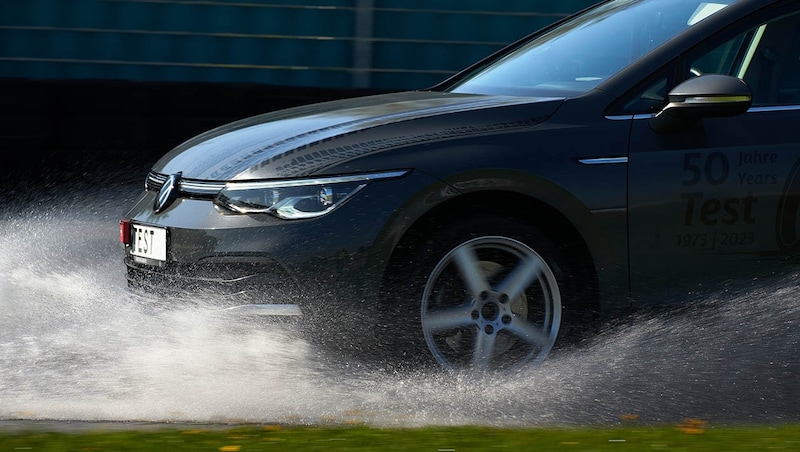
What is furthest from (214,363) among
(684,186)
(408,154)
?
(684,186)

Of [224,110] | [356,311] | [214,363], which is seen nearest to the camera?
[356,311]

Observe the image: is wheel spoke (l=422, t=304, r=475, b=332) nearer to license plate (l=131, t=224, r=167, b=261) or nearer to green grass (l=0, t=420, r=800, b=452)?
green grass (l=0, t=420, r=800, b=452)

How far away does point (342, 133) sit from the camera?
18.1 feet

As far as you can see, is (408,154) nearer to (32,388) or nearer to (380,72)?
(32,388)

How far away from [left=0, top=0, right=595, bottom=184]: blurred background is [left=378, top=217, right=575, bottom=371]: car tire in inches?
198

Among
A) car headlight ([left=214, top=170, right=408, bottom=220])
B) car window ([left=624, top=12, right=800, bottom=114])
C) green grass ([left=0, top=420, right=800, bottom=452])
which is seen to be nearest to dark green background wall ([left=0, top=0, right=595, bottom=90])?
car window ([left=624, top=12, right=800, bottom=114])

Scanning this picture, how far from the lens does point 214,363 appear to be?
18.8 feet

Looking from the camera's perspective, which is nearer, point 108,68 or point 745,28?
point 745,28

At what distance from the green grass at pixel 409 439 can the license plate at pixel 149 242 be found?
110 centimetres

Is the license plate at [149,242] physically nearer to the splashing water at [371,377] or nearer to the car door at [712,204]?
the splashing water at [371,377]

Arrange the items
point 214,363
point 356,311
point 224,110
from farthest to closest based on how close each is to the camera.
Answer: point 224,110, point 214,363, point 356,311

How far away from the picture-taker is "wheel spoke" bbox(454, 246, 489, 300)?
17.9 feet

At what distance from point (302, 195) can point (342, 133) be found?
1.10ft

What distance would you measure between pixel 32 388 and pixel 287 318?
1031 mm
